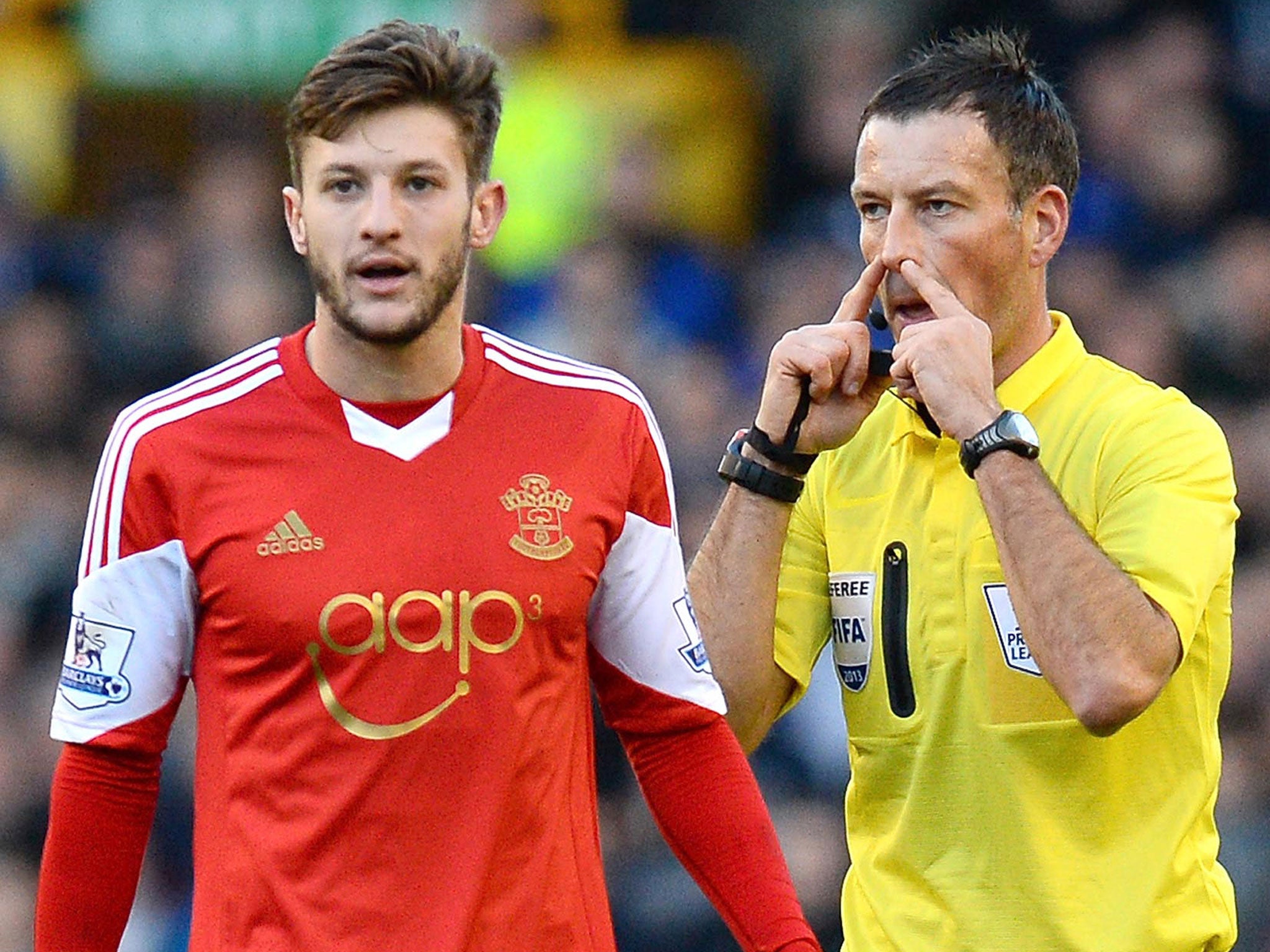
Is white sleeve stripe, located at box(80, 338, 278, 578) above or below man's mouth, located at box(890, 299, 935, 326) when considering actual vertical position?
below

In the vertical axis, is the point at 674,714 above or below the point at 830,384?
below

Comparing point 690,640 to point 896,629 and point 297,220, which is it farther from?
point 297,220

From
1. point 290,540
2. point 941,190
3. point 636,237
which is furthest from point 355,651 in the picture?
point 636,237

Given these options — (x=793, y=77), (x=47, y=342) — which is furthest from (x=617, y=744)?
(x=793, y=77)

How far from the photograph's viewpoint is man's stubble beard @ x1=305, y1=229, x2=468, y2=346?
145 inches

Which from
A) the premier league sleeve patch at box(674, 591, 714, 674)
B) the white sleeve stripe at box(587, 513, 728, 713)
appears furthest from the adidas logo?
the premier league sleeve patch at box(674, 591, 714, 674)

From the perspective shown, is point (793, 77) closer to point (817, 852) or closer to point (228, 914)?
point (817, 852)

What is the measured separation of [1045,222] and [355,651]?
1.45 metres

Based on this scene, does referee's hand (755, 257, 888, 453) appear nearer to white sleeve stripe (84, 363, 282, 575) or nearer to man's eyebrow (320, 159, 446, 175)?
man's eyebrow (320, 159, 446, 175)

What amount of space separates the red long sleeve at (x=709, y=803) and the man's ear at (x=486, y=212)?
729 millimetres

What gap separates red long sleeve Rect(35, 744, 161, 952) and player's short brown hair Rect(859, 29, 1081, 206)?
1708 millimetres

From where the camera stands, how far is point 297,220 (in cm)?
375

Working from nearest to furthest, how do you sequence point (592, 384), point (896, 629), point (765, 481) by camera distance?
point (592, 384) → point (896, 629) → point (765, 481)

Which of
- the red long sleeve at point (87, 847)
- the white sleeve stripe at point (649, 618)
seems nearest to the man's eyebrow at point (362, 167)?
the white sleeve stripe at point (649, 618)
